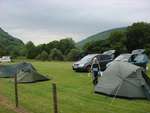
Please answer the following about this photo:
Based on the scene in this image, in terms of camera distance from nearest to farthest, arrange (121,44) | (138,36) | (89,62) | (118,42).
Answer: (89,62) → (121,44) → (138,36) → (118,42)

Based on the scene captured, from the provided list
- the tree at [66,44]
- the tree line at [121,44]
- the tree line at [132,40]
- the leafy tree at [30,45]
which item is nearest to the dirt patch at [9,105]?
the tree line at [121,44]

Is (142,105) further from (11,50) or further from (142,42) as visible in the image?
(11,50)

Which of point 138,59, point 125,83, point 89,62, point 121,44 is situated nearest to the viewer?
point 125,83

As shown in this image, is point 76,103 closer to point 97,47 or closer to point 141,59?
point 141,59

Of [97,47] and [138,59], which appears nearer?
[138,59]

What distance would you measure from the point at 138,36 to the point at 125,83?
7399 centimetres

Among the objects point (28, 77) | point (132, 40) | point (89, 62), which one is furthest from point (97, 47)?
point (28, 77)

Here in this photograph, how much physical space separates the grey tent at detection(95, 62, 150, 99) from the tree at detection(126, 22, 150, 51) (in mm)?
70902

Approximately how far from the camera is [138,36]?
89500 mm

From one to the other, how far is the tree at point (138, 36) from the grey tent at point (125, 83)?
70.9m

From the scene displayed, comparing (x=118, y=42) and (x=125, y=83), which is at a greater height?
(x=118, y=42)

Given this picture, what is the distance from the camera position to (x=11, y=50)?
363 feet

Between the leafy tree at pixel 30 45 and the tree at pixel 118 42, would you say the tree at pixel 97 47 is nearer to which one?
the tree at pixel 118 42

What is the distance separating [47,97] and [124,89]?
3.66m
